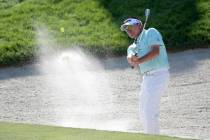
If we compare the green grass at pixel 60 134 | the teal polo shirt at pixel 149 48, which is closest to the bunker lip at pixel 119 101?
the teal polo shirt at pixel 149 48

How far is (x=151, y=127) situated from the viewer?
905cm

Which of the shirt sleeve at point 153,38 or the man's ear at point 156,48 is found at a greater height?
the shirt sleeve at point 153,38

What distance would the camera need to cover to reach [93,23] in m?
16.8

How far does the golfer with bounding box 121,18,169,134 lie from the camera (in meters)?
8.98

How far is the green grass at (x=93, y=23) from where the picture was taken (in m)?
15.4

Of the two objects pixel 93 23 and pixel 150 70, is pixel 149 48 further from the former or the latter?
pixel 93 23

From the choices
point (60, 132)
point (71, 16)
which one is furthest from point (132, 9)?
point (60, 132)

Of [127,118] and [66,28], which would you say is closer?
[127,118]

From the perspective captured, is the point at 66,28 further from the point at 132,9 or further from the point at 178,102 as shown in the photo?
the point at 178,102

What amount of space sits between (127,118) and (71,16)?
21.6 feet

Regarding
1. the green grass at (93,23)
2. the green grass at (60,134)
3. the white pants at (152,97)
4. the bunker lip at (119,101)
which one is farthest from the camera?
the green grass at (93,23)

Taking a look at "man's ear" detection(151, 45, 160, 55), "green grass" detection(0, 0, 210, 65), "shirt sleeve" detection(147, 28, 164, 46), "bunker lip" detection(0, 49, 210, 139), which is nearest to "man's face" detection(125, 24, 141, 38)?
"shirt sleeve" detection(147, 28, 164, 46)

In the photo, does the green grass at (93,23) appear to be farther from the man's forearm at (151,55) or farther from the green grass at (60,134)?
the green grass at (60,134)

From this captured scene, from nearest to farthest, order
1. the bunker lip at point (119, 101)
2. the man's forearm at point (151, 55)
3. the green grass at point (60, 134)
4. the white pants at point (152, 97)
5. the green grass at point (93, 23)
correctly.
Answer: the green grass at point (60, 134) → the man's forearm at point (151, 55) → the white pants at point (152, 97) → the bunker lip at point (119, 101) → the green grass at point (93, 23)
